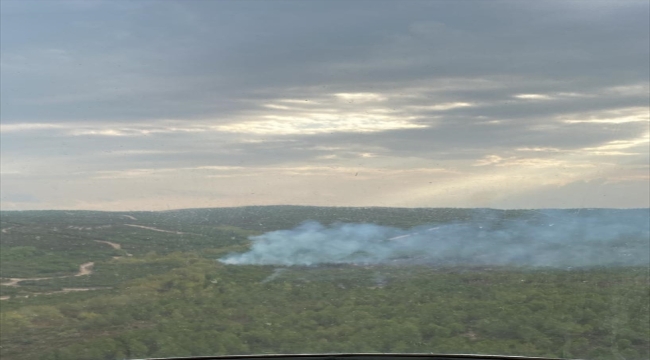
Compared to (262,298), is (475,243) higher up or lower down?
higher up

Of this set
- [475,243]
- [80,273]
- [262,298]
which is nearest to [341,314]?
[262,298]

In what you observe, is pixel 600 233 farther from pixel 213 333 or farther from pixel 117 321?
pixel 117 321

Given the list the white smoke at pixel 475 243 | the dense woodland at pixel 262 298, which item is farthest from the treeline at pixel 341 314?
the white smoke at pixel 475 243

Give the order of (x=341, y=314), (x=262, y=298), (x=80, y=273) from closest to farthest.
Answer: (x=341, y=314), (x=262, y=298), (x=80, y=273)

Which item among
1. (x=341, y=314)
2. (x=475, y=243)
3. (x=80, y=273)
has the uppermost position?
(x=475, y=243)

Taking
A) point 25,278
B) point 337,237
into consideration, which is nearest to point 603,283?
point 337,237

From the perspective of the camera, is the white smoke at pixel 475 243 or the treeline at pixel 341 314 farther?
the white smoke at pixel 475 243

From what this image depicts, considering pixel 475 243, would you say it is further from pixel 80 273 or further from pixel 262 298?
pixel 80 273

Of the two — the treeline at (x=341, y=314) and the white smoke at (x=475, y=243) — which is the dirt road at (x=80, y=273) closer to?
the treeline at (x=341, y=314)
